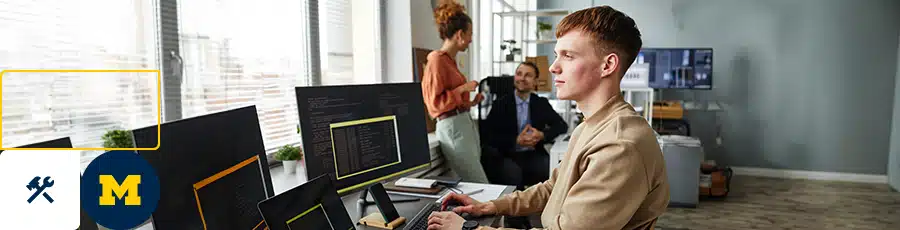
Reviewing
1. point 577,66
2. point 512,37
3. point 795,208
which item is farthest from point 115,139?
point 795,208

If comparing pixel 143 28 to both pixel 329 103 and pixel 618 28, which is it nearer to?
pixel 329 103

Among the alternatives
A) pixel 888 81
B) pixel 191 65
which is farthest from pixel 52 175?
pixel 888 81

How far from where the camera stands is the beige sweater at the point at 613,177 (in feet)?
3.57

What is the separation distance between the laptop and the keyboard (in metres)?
0.21

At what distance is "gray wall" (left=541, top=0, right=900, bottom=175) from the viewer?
5.02 m

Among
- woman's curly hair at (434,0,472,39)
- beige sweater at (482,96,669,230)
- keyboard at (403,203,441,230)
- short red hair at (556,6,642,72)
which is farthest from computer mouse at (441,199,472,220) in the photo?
woman's curly hair at (434,0,472,39)

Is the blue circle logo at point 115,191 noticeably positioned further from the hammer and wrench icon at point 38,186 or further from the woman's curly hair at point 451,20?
the woman's curly hair at point 451,20

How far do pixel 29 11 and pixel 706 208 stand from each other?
4.22 m

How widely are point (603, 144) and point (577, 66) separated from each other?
19cm

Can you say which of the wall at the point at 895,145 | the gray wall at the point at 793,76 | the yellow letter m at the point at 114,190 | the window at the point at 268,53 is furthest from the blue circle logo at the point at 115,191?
the wall at the point at 895,145

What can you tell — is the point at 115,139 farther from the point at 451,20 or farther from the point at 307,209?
the point at 451,20

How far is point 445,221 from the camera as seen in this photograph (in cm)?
137

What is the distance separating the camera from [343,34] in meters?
3.10

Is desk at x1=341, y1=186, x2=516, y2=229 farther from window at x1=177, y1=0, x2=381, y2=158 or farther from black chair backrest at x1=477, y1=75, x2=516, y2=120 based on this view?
black chair backrest at x1=477, y1=75, x2=516, y2=120
